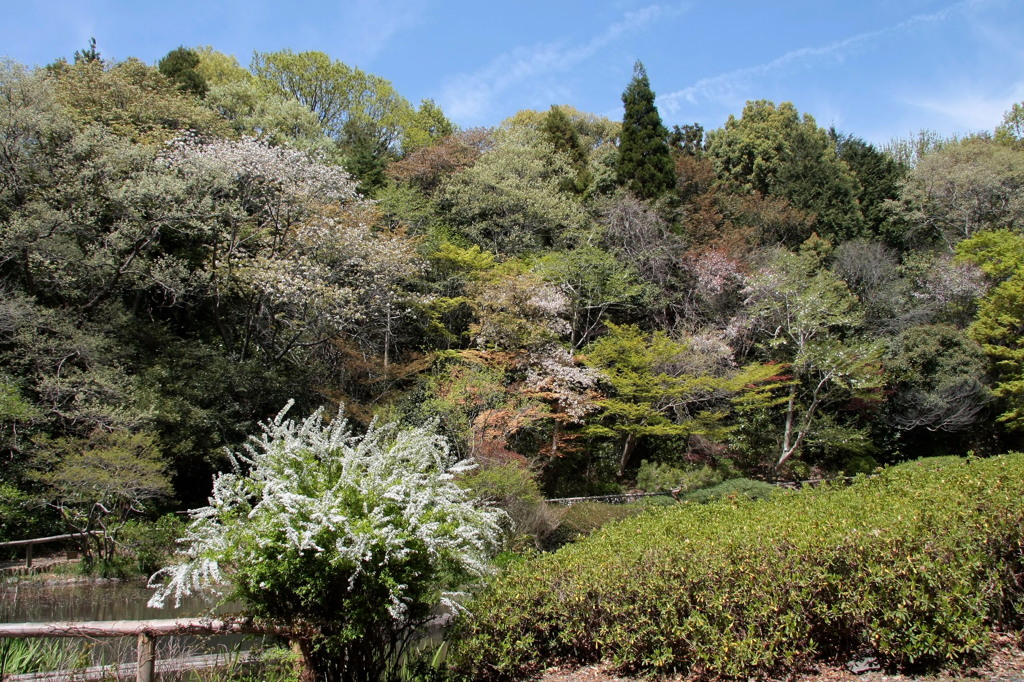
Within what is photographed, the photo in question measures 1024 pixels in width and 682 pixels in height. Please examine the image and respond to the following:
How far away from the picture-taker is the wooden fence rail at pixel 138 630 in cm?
402

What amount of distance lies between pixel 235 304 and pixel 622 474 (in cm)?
1116

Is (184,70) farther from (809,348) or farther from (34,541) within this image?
(809,348)

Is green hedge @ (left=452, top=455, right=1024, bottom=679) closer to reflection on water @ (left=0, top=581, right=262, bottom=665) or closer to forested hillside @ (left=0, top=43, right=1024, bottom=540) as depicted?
reflection on water @ (left=0, top=581, right=262, bottom=665)

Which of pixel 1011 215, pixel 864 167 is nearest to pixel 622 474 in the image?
pixel 1011 215

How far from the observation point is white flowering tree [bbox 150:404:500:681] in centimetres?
419

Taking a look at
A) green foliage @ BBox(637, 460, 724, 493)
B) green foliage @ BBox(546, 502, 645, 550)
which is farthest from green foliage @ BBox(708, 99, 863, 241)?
green foliage @ BBox(546, 502, 645, 550)

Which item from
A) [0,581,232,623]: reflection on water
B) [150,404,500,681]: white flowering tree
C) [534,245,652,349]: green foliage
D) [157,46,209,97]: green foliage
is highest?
[157,46,209,97]: green foliage

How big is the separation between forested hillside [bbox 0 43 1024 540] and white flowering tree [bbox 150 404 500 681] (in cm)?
719

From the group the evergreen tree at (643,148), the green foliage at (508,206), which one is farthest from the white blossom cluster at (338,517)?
the evergreen tree at (643,148)

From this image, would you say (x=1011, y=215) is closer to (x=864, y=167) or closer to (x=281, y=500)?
(x=864, y=167)

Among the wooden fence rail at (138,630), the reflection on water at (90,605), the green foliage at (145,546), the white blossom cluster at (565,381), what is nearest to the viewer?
the wooden fence rail at (138,630)

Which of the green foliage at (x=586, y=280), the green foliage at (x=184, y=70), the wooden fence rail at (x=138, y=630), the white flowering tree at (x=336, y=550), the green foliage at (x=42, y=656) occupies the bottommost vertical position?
the green foliage at (x=42, y=656)

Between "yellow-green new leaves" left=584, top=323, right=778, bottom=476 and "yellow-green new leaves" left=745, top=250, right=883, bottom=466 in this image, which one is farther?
"yellow-green new leaves" left=745, top=250, right=883, bottom=466

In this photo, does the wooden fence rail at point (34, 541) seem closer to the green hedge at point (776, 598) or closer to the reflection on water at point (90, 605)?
the reflection on water at point (90, 605)
